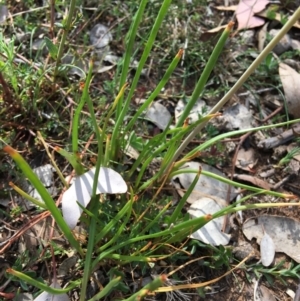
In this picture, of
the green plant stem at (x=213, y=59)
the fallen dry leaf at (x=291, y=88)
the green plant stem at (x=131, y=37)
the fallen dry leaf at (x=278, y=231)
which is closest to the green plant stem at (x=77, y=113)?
the green plant stem at (x=131, y=37)

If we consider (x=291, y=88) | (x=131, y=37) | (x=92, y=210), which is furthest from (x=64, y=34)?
(x=291, y=88)

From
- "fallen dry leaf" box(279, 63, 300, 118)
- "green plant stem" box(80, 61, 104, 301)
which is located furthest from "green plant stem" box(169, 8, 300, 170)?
"fallen dry leaf" box(279, 63, 300, 118)

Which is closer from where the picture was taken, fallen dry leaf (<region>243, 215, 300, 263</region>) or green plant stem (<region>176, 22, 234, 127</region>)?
green plant stem (<region>176, 22, 234, 127</region>)

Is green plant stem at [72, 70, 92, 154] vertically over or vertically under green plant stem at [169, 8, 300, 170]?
under

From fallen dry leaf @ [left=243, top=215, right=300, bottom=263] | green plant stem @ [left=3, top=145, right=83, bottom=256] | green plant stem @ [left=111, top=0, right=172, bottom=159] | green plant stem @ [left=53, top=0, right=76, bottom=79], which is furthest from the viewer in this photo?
fallen dry leaf @ [left=243, top=215, right=300, bottom=263]

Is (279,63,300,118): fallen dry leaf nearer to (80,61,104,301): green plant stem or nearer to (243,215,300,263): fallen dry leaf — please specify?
(243,215,300,263): fallen dry leaf

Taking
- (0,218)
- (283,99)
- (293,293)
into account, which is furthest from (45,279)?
(283,99)

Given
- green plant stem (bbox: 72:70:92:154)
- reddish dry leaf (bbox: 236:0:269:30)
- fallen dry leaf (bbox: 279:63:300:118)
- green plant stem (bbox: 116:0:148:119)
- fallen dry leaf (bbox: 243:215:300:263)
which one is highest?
green plant stem (bbox: 116:0:148:119)
